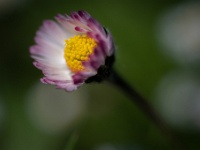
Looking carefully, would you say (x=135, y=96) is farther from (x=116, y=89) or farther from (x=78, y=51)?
(x=116, y=89)

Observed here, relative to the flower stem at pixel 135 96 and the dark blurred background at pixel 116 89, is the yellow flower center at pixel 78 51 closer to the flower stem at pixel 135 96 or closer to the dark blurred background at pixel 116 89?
the flower stem at pixel 135 96


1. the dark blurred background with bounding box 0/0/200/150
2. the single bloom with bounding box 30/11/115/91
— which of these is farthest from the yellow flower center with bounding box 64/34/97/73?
the dark blurred background with bounding box 0/0/200/150

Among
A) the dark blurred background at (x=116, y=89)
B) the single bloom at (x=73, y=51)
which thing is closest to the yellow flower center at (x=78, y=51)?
the single bloom at (x=73, y=51)

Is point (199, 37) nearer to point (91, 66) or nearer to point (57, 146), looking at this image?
point (57, 146)

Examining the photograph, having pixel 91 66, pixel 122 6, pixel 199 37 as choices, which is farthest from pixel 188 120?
pixel 91 66

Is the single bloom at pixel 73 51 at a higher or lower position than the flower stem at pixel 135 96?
higher

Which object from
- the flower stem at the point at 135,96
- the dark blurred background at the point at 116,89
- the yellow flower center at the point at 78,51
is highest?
the yellow flower center at the point at 78,51

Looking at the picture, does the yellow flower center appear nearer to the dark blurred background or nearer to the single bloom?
the single bloom

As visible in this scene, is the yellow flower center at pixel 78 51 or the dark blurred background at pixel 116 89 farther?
the dark blurred background at pixel 116 89
